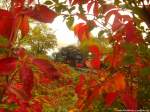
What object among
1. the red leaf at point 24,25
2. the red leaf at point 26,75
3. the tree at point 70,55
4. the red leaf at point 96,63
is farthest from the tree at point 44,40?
the red leaf at point 26,75

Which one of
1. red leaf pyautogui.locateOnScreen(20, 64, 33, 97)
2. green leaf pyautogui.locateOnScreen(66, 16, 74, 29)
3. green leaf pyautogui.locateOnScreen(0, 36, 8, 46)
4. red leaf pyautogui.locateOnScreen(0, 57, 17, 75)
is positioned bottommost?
red leaf pyautogui.locateOnScreen(20, 64, 33, 97)

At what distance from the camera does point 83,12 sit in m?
1.32

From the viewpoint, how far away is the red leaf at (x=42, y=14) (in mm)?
787

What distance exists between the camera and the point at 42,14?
0.79m

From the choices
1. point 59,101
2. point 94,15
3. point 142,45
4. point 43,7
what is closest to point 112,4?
point 94,15

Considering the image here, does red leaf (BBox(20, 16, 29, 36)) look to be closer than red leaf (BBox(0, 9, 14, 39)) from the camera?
No

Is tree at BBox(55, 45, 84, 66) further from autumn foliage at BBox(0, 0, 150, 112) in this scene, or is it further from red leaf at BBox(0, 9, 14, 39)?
red leaf at BBox(0, 9, 14, 39)

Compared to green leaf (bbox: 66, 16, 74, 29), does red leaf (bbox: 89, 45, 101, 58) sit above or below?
below

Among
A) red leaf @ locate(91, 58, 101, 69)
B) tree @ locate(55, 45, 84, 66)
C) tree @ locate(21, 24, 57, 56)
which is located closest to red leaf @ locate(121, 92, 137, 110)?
red leaf @ locate(91, 58, 101, 69)

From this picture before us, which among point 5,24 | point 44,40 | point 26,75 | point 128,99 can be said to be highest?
point 44,40

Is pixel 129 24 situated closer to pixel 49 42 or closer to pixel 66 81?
pixel 66 81

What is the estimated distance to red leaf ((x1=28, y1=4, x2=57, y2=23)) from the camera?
79 centimetres

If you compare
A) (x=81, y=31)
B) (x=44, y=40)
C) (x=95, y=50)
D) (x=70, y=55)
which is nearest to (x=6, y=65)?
(x=95, y=50)

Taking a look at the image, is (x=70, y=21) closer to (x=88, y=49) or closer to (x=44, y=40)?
(x=88, y=49)
